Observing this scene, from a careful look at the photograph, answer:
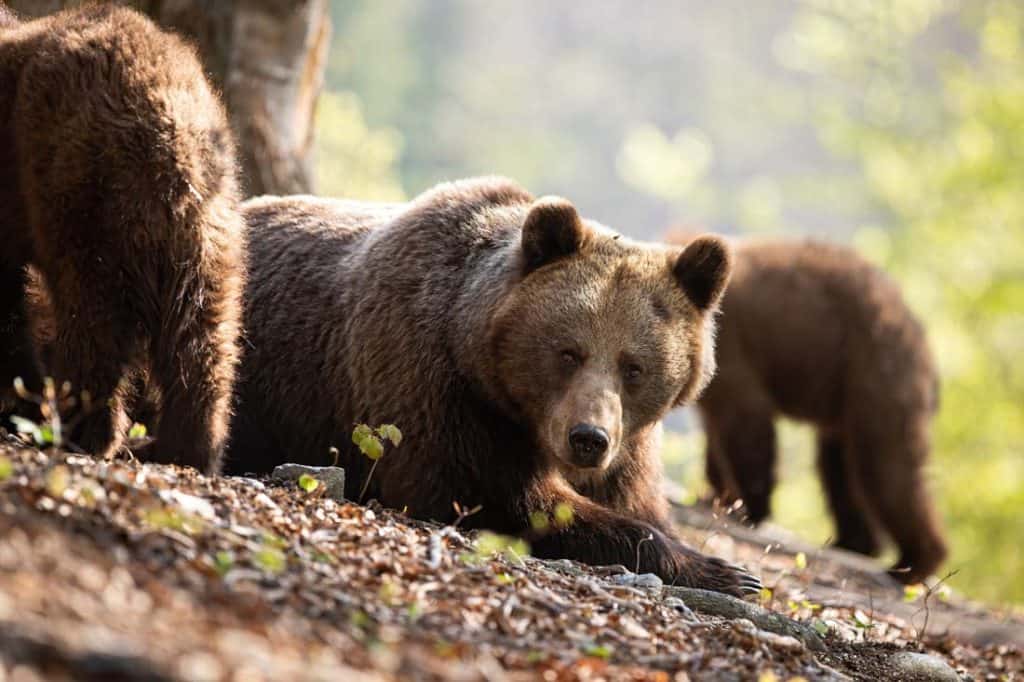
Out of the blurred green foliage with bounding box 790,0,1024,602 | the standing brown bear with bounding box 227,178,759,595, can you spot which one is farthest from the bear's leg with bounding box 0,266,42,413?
the blurred green foliage with bounding box 790,0,1024,602

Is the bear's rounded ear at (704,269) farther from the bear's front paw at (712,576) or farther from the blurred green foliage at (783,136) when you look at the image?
the blurred green foliage at (783,136)

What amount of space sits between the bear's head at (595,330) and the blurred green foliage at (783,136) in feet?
31.0

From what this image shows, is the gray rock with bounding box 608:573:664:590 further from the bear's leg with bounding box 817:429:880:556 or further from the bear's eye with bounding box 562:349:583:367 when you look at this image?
the bear's leg with bounding box 817:429:880:556

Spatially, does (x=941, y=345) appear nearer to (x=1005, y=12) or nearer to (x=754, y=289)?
(x=1005, y=12)

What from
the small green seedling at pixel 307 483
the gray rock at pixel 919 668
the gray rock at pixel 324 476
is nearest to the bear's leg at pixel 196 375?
the gray rock at pixel 324 476

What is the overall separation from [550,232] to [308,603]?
2863 mm

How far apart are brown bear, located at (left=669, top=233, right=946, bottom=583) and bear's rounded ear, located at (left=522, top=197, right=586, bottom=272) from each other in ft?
21.5

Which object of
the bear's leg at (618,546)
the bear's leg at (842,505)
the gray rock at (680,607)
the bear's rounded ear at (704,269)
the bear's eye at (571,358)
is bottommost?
the bear's leg at (842,505)

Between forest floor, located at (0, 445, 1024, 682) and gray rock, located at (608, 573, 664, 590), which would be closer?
forest floor, located at (0, 445, 1024, 682)

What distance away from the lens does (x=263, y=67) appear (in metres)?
9.03

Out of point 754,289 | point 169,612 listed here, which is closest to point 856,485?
point 754,289

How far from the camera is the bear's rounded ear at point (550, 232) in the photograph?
5941 millimetres

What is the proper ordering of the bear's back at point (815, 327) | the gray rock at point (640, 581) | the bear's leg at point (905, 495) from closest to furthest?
the gray rock at point (640, 581) → the bear's leg at point (905, 495) → the bear's back at point (815, 327)

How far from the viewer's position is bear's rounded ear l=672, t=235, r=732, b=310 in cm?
623
